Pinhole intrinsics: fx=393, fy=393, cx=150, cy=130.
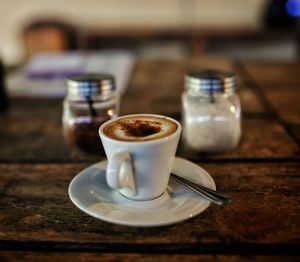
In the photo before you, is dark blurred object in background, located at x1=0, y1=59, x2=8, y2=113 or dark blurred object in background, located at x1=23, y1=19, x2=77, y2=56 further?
dark blurred object in background, located at x1=23, y1=19, x2=77, y2=56

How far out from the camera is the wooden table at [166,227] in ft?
1.34

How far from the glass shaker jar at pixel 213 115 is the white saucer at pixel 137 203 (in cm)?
11

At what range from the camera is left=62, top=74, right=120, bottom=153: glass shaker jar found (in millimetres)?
656

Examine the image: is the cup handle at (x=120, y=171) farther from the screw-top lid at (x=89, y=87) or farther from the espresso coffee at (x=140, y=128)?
the screw-top lid at (x=89, y=87)

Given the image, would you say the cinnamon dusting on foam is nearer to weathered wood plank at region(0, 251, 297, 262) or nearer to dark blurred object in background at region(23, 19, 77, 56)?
weathered wood plank at region(0, 251, 297, 262)

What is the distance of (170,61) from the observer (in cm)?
143

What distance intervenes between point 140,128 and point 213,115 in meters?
0.19

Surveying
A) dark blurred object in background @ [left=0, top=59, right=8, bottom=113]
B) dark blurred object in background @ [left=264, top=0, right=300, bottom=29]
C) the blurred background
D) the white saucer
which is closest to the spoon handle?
the white saucer

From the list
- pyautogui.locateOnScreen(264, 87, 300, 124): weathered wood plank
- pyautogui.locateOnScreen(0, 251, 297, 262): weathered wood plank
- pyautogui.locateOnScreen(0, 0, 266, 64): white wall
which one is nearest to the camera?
pyautogui.locateOnScreen(0, 251, 297, 262): weathered wood plank

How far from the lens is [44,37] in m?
2.30

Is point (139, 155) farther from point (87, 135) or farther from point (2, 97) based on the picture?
point (2, 97)

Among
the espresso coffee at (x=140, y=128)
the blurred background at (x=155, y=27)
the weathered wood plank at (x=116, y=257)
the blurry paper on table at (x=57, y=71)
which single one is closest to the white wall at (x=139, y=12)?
the blurred background at (x=155, y=27)

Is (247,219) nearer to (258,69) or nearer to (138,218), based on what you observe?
(138,218)

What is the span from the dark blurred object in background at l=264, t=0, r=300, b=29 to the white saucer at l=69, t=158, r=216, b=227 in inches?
77.7
